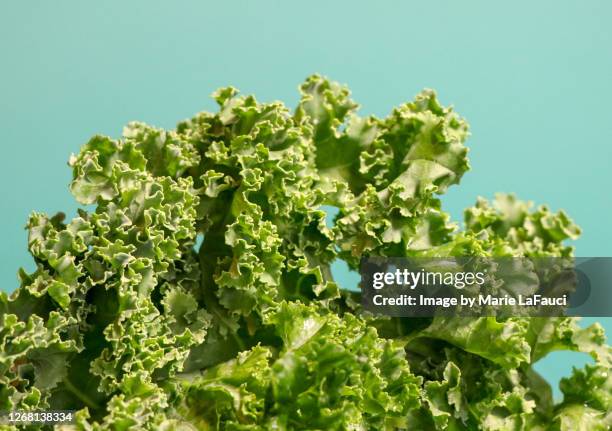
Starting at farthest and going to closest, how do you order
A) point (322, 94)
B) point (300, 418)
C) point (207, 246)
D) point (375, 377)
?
point (322, 94) < point (207, 246) < point (375, 377) < point (300, 418)

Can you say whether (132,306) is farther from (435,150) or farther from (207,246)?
Result: (435,150)

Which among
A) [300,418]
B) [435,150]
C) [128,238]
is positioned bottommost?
[300,418]

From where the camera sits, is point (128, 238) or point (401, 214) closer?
point (128, 238)

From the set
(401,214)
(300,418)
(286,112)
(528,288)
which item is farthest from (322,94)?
(300,418)

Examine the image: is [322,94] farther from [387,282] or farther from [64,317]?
[64,317]

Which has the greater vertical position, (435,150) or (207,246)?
(435,150)

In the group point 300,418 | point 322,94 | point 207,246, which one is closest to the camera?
point 300,418
